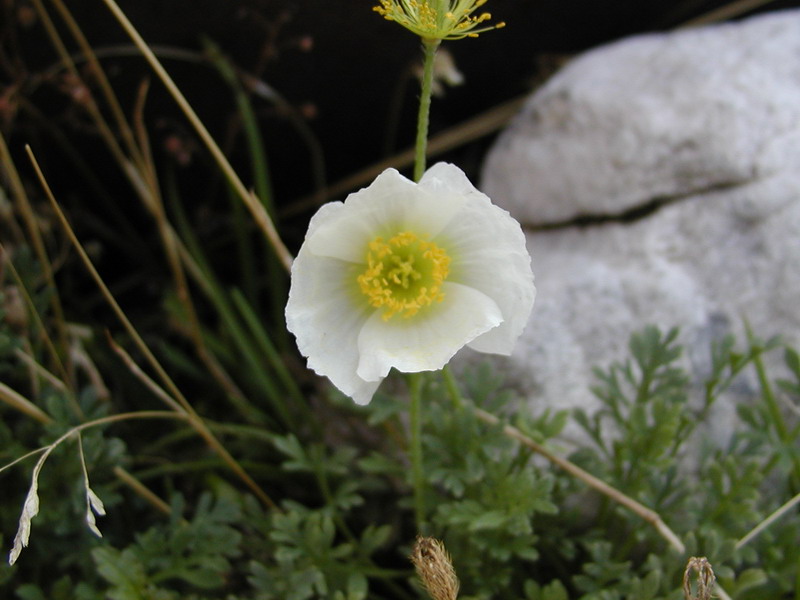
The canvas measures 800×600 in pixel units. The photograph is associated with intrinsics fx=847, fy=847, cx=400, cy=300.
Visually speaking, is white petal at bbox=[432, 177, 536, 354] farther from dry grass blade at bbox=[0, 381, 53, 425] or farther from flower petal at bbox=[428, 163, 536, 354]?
dry grass blade at bbox=[0, 381, 53, 425]

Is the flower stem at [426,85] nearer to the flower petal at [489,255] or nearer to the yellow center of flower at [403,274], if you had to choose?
the flower petal at [489,255]

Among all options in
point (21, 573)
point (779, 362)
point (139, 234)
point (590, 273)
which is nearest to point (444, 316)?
point (590, 273)

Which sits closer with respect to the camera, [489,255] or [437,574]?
[437,574]

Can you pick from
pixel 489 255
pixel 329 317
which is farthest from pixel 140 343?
pixel 489 255

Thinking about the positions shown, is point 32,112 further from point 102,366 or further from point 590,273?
point 590,273

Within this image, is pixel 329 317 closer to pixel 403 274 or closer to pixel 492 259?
pixel 403 274

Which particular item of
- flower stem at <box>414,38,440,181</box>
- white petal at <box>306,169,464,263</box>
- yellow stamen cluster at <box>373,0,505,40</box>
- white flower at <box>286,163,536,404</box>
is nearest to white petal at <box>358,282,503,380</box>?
white flower at <box>286,163,536,404</box>

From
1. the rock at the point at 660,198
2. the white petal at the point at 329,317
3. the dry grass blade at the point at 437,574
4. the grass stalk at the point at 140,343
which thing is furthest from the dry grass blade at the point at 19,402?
the rock at the point at 660,198
